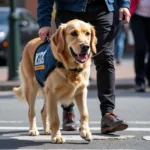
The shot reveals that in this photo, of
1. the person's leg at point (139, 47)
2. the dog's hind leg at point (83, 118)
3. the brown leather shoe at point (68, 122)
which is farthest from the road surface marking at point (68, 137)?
the person's leg at point (139, 47)

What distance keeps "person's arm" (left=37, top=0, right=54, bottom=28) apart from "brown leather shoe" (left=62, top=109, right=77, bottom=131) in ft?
3.43

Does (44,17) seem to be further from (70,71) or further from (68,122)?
(68,122)

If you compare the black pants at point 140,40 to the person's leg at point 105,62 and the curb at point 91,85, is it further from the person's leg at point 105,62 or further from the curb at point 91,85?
the person's leg at point 105,62

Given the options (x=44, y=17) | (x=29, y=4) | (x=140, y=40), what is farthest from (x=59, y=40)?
(x=29, y=4)

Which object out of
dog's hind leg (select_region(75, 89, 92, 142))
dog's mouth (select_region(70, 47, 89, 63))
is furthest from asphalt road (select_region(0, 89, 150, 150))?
dog's mouth (select_region(70, 47, 89, 63))

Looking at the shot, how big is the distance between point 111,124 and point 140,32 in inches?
155

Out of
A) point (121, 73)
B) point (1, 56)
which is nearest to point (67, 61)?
point (121, 73)

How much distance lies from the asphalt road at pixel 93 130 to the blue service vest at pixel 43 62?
0.62 m

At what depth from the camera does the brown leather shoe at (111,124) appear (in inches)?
230

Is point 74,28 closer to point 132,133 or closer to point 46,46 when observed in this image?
point 46,46

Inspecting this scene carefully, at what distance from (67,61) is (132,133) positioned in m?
1.21

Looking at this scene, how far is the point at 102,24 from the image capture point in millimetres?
6031

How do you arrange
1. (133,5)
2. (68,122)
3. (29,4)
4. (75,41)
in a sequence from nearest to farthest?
(75,41) < (68,122) < (133,5) < (29,4)

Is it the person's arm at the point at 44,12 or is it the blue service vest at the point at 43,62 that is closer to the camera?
the blue service vest at the point at 43,62
